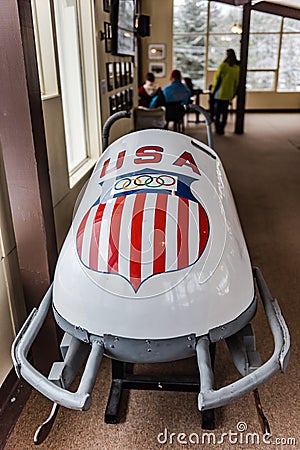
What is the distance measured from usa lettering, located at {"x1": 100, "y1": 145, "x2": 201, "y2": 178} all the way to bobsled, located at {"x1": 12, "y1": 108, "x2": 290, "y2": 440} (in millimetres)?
77

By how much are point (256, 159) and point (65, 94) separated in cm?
387

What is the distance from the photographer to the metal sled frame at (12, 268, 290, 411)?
1.11m

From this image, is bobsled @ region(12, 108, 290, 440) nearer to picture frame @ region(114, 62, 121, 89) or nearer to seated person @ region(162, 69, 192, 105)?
picture frame @ region(114, 62, 121, 89)

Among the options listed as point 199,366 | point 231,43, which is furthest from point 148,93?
point 199,366

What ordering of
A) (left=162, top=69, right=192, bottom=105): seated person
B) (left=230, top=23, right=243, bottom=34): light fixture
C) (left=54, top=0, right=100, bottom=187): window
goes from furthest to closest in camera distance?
(left=230, top=23, right=243, bottom=34): light fixture, (left=162, top=69, right=192, bottom=105): seated person, (left=54, top=0, right=100, bottom=187): window

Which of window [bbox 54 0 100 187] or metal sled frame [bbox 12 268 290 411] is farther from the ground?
window [bbox 54 0 100 187]

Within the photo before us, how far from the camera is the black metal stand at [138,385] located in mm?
1703

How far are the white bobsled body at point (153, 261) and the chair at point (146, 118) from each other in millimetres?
4761

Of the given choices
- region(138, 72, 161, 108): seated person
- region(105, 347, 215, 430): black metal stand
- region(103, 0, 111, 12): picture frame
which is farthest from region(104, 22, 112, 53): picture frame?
region(138, 72, 161, 108): seated person

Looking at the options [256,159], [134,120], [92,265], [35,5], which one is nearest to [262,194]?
[256,159]

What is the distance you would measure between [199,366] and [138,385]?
674 millimetres

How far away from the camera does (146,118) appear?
6.20 meters

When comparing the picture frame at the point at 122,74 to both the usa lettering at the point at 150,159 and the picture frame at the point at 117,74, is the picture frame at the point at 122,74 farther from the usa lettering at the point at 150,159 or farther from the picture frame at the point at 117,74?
the usa lettering at the point at 150,159

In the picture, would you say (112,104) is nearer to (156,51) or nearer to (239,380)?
(239,380)
